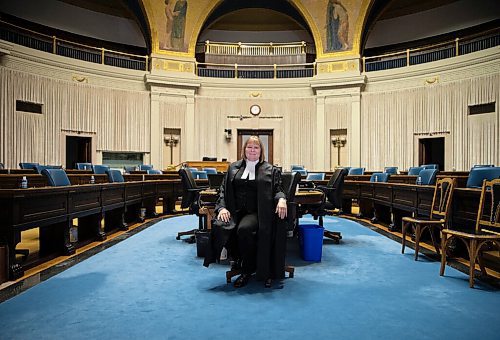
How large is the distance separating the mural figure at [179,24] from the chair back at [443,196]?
12.9m

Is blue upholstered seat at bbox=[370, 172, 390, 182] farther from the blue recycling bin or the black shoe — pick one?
the black shoe

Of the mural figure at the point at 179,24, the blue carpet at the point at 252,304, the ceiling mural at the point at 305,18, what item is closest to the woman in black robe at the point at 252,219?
the blue carpet at the point at 252,304

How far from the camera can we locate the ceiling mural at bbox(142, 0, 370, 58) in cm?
1462

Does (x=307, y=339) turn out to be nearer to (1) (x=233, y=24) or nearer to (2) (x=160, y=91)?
(2) (x=160, y=91)

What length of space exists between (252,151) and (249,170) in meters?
0.16

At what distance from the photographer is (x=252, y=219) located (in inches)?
121

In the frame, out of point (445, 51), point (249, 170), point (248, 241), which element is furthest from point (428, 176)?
point (445, 51)

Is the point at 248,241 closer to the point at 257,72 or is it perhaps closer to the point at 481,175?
the point at 481,175

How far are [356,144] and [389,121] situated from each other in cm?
144

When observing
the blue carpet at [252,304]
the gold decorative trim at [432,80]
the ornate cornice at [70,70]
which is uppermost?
the ornate cornice at [70,70]

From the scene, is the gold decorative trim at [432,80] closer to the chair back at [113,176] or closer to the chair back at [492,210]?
the chair back at [492,210]

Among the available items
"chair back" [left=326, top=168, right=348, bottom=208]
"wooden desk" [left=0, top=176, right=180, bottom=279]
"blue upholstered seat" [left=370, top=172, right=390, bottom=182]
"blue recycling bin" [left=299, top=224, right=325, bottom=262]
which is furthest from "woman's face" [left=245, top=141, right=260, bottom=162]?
"blue upholstered seat" [left=370, top=172, right=390, bottom=182]

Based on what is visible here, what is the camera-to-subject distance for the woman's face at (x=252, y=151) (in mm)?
3141

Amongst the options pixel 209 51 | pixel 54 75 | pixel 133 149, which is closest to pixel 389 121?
pixel 209 51
